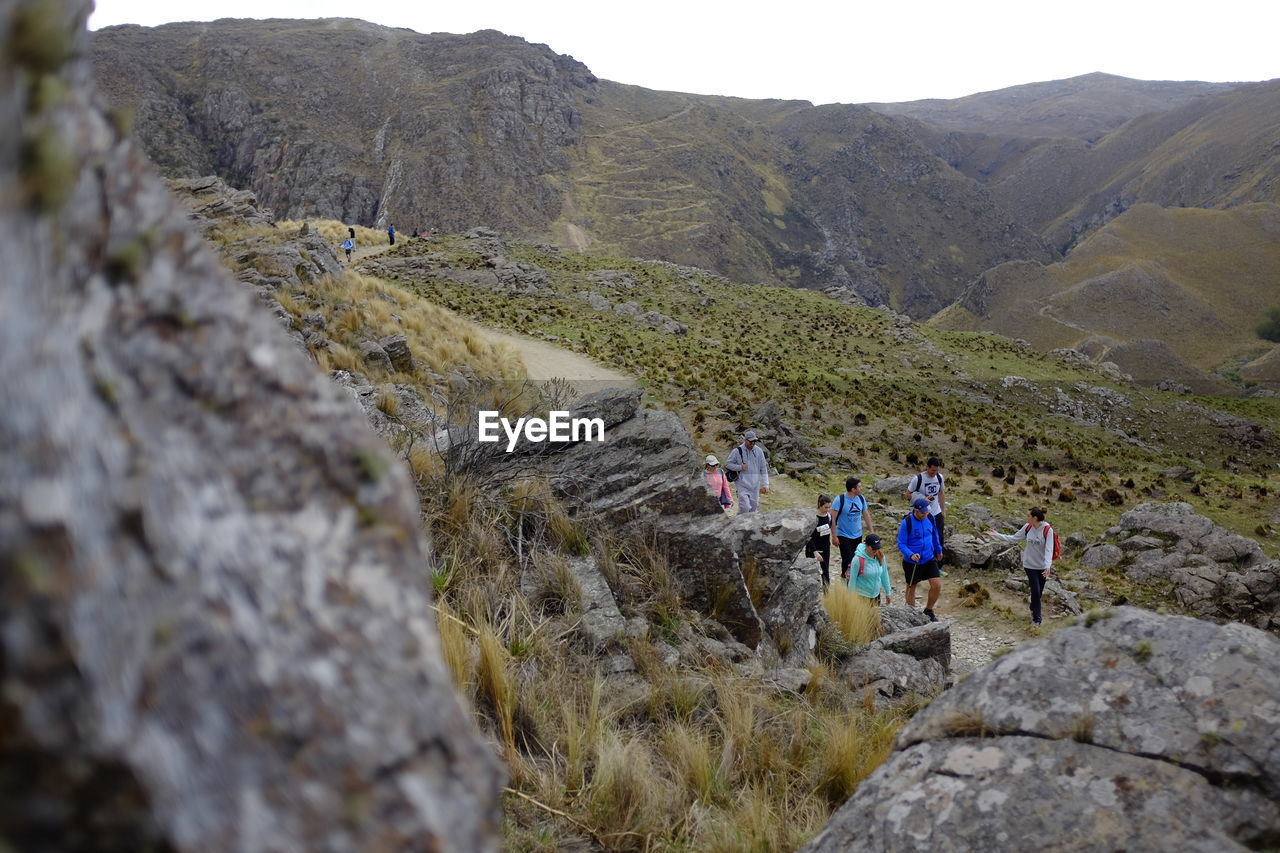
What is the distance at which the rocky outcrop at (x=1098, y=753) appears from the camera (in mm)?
2402

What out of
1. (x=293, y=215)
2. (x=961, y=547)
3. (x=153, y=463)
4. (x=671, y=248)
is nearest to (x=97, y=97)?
(x=153, y=463)

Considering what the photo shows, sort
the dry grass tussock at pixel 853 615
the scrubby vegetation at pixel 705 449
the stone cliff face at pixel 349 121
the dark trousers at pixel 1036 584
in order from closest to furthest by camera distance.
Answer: the scrubby vegetation at pixel 705 449 → the dry grass tussock at pixel 853 615 → the dark trousers at pixel 1036 584 → the stone cliff face at pixel 349 121

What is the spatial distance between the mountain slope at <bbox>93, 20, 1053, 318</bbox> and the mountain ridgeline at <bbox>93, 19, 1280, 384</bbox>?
35 centimetres

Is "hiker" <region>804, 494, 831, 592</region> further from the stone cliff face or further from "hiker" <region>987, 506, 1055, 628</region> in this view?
the stone cliff face

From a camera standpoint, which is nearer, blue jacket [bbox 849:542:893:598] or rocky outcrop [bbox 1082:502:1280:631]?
blue jacket [bbox 849:542:893:598]

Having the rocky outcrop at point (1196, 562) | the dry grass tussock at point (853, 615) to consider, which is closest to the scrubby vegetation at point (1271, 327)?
the rocky outcrop at point (1196, 562)

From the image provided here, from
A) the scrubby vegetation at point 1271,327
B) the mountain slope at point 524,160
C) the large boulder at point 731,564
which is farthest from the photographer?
the mountain slope at point 524,160

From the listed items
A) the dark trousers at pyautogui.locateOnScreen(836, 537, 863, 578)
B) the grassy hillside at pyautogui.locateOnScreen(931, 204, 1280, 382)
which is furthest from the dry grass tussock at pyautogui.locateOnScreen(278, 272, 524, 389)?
the grassy hillside at pyautogui.locateOnScreen(931, 204, 1280, 382)

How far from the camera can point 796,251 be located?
110 meters

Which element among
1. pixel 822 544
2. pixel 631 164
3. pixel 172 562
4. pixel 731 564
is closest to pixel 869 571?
pixel 822 544

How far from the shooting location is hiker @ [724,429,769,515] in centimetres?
1096

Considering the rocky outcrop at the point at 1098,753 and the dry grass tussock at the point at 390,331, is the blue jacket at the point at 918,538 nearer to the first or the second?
the rocky outcrop at the point at 1098,753

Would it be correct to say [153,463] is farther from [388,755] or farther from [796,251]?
[796,251]

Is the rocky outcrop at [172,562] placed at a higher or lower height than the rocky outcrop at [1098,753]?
higher
